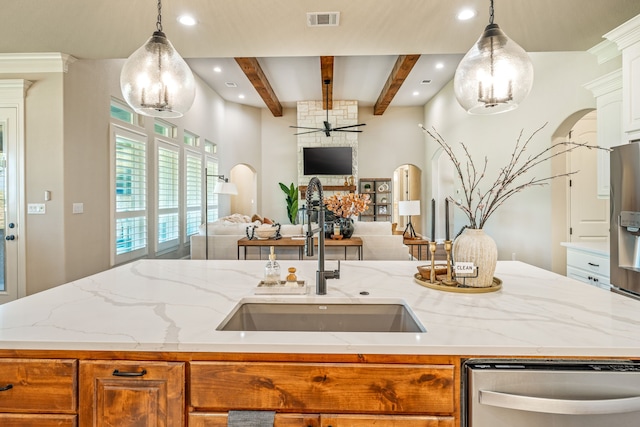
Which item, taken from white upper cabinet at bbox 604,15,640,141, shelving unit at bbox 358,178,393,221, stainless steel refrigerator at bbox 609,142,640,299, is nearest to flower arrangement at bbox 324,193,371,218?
stainless steel refrigerator at bbox 609,142,640,299

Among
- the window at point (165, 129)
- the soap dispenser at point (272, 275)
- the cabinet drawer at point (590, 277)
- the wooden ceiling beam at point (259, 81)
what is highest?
the wooden ceiling beam at point (259, 81)

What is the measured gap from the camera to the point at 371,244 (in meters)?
4.73

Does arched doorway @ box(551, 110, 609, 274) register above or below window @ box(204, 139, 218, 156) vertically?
below

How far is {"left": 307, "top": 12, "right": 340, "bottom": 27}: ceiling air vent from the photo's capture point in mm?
2849

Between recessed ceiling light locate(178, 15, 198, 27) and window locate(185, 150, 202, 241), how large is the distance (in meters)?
3.74

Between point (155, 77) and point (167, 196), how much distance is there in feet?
15.2

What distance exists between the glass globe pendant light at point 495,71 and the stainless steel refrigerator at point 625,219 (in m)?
1.45

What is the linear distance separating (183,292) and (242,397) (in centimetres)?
61

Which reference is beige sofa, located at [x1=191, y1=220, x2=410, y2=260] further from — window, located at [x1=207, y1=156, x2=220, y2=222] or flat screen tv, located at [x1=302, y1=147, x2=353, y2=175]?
flat screen tv, located at [x1=302, y1=147, x2=353, y2=175]

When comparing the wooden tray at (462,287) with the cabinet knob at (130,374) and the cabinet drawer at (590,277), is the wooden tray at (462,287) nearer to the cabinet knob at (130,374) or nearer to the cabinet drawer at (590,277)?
the cabinet knob at (130,374)

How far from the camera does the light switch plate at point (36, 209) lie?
367 cm

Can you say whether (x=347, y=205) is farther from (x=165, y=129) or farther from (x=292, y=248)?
(x=165, y=129)

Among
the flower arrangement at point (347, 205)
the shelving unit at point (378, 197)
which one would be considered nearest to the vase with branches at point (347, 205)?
the flower arrangement at point (347, 205)

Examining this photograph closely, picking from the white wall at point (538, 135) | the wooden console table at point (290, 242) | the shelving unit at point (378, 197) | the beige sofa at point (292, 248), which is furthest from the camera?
the shelving unit at point (378, 197)
